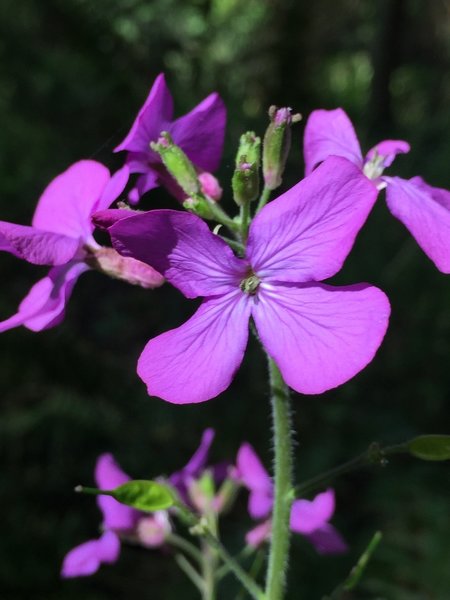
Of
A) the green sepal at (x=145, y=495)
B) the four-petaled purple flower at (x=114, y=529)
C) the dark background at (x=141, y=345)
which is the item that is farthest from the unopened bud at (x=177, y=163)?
the dark background at (x=141, y=345)

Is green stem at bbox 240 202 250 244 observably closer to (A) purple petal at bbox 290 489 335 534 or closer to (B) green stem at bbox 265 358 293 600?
(B) green stem at bbox 265 358 293 600

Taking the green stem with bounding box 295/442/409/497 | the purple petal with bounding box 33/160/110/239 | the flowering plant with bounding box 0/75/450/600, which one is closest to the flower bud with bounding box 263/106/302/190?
the flowering plant with bounding box 0/75/450/600

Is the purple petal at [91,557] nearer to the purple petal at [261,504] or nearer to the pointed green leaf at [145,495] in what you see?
the purple petal at [261,504]

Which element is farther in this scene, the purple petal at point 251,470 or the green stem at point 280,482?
the purple petal at point 251,470

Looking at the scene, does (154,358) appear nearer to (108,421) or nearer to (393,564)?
(108,421)

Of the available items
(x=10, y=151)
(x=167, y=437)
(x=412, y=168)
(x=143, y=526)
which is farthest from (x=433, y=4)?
(x=143, y=526)

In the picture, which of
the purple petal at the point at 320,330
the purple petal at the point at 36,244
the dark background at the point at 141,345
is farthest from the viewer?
the dark background at the point at 141,345
